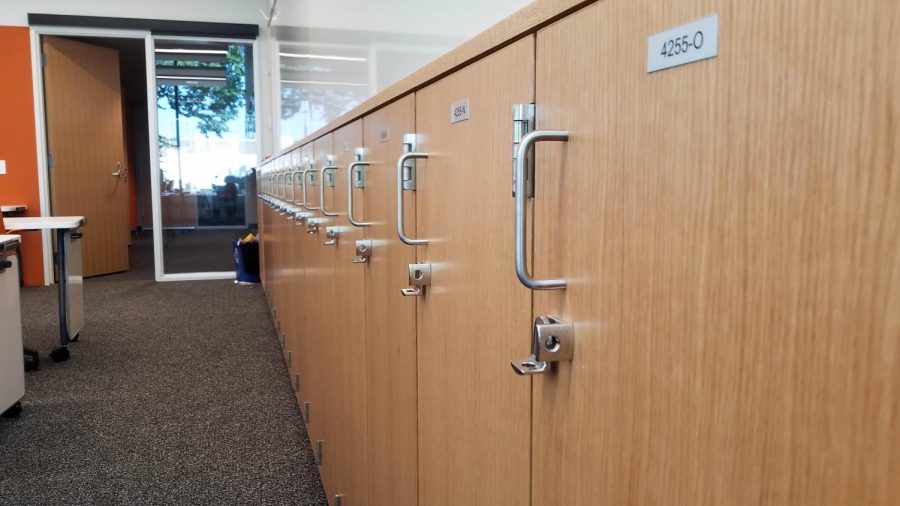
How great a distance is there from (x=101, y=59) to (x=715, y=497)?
782 cm

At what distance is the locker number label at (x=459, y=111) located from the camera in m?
0.77

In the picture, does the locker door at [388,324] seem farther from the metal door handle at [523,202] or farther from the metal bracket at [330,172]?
the metal door handle at [523,202]

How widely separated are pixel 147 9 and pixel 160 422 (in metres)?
5.09

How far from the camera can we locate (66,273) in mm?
3900

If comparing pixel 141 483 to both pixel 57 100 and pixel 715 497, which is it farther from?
pixel 57 100

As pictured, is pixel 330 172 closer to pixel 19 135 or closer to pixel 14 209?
pixel 14 209

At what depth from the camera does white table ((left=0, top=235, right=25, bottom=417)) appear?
273cm

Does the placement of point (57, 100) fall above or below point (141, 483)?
above

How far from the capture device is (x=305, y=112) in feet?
12.0

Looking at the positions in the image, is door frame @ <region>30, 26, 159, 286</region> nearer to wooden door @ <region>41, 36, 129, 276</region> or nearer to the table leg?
wooden door @ <region>41, 36, 129, 276</region>

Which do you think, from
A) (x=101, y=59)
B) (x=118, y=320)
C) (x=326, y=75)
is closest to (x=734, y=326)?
(x=326, y=75)

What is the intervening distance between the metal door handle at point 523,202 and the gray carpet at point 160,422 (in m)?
1.84

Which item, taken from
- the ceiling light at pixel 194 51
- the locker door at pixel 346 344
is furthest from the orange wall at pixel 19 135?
the locker door at pixel 346 344

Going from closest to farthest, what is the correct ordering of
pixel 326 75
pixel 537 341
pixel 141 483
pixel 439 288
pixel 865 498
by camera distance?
1. pixel 865 498
2. pixel 537 341
3. pixel 439 288
4. pixel 141 483
5. pixel 326 75
